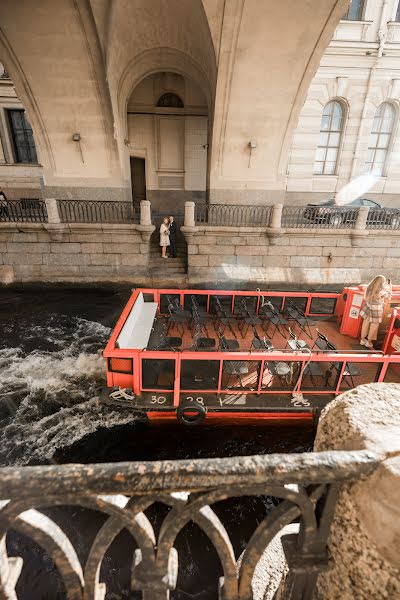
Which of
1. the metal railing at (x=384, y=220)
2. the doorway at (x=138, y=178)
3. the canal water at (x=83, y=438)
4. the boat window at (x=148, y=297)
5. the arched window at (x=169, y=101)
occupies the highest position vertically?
the arched window at (x=169, y=101)

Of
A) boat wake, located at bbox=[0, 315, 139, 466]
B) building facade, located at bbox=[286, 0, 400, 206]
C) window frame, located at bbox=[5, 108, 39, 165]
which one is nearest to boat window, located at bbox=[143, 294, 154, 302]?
boat wake, located at bbox=[0, 315, 139, 466]

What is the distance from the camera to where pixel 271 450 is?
5.87 metres

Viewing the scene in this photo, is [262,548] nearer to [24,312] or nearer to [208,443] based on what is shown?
[208,443]

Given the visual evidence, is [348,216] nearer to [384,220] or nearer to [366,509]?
[384,220]

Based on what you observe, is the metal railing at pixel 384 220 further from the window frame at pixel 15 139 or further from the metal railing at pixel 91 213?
the window frame at pixel 15 139

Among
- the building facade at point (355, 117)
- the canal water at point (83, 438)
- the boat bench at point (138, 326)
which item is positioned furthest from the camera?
the building facade at point (355, 117)

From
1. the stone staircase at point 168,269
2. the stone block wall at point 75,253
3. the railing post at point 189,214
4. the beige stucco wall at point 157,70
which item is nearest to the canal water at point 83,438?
the stone block wall at point 75,253

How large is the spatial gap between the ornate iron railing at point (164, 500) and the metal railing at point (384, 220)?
1383 centimetres

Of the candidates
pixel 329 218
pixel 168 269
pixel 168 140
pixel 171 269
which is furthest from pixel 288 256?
pixel 168 140

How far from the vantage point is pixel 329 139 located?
17938 millimetres

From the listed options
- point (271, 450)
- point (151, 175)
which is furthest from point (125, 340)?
point (151, 175)

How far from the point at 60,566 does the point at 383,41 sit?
2210 cm

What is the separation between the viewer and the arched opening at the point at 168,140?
17656 mm

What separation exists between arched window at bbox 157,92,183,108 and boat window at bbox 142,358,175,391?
16.8 metres
